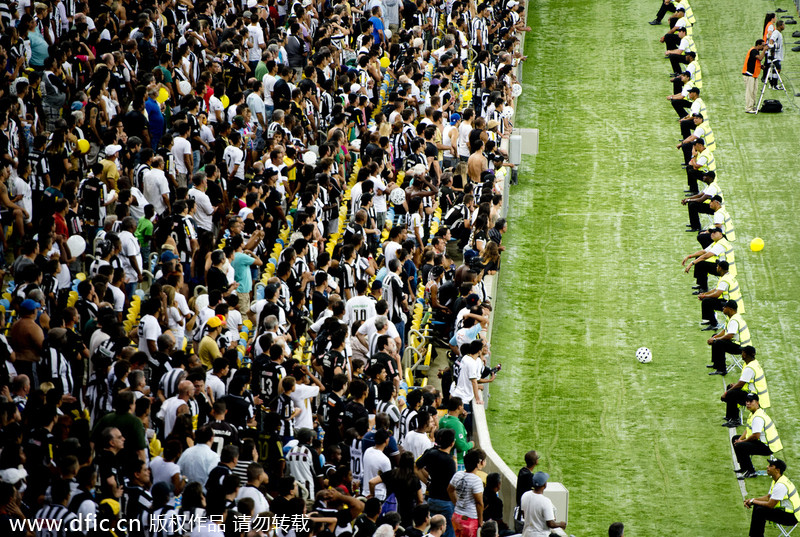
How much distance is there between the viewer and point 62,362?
12.2m

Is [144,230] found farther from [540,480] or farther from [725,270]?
[725,270]

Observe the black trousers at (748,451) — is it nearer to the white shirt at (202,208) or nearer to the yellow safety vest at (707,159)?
the white shirt at (202,208)

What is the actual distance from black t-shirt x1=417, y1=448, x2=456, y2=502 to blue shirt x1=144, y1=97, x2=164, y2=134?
27.9ft

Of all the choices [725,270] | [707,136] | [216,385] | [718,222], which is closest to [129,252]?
[216,385]

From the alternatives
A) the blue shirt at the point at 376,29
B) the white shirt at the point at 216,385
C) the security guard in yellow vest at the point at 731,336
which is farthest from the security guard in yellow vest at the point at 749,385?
the blue shirt at the point at 376,29

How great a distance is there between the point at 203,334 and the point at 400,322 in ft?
10.2

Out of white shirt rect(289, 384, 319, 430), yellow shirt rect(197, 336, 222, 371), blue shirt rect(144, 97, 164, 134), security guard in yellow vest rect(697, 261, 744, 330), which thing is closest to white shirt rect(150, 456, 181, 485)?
white shirt rect(289, 384, 319, 430)

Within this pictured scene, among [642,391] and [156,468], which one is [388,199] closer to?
[642,391]

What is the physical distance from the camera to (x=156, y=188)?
15734 mm

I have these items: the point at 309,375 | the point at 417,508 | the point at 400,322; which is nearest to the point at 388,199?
the point at 400,322

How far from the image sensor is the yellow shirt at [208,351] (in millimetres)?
12773

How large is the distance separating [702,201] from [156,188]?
36.6 feet

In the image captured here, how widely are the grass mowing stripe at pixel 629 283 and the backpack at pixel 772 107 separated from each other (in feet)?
0.80

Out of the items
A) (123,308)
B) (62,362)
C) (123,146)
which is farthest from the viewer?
(123,146)
